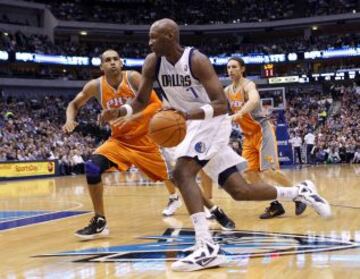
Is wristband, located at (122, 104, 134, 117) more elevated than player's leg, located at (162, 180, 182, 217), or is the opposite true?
wristband, located at (122, 104, 134, 117)

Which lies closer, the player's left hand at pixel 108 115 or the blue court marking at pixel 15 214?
the player's left hand at pixel 108 115

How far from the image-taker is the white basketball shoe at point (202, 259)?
3990 millimetres

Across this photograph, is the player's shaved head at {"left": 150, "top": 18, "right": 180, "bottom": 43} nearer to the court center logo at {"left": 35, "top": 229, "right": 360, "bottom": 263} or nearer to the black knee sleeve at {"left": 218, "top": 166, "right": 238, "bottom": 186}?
the black knee sleeve at {"left": 218, "top": 166, "right": 238, "bottom": 186}

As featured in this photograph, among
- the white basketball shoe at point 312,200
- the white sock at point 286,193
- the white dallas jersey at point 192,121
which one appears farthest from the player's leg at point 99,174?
the white basketball shoe at point 312,200

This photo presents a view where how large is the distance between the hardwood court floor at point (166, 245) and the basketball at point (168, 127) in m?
0.92

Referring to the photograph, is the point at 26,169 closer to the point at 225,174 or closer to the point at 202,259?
the point at 225,174

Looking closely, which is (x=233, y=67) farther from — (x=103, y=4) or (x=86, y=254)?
(x=103, y=4)

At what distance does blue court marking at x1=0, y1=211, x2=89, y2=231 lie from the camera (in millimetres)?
7184

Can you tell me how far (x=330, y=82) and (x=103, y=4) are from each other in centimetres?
1940

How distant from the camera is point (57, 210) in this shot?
8844mm

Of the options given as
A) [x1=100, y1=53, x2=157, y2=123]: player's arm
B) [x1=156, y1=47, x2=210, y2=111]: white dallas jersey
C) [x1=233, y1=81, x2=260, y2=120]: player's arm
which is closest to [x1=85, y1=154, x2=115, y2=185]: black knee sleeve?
[x1=100, y1=53, x2=157, y2=123]: player's arm

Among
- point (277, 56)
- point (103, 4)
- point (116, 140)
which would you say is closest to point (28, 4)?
point (103, 4)

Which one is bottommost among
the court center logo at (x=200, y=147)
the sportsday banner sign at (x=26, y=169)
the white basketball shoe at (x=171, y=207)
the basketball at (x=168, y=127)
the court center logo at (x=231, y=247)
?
the sportsday banner sign at (x=26, y=169)

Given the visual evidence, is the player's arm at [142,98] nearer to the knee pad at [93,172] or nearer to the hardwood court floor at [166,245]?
the hardwood court floor at [166,245]
